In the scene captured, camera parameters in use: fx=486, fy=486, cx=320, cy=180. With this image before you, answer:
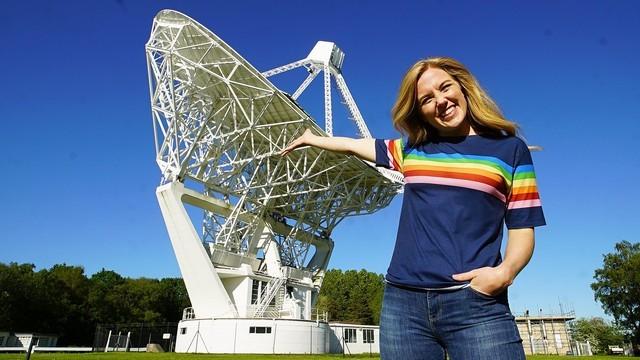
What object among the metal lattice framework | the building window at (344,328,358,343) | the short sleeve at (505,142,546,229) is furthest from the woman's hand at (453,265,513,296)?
the building window at (344,328,358,343)

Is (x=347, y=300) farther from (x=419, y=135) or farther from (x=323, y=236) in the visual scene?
(x=419, y=135)

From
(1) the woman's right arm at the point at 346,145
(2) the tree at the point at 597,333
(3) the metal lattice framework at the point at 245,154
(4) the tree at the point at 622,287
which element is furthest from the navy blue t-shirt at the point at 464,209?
(2) the tree at the point at 597,333

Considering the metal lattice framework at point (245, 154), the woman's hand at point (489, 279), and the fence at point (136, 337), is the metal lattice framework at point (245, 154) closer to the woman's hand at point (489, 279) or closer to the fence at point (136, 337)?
the fence at point (136, 337)

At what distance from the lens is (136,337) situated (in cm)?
4772

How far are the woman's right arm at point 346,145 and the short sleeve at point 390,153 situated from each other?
44 mm

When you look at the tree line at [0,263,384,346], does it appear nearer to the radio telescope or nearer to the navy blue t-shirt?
the radio telescope

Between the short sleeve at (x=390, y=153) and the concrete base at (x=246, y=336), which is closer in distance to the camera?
the short sleeve at (x=390, y=153)

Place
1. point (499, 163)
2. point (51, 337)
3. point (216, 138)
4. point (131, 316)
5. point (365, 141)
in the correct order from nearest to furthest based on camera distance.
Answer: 1. point (499, 163)
2. point (365, 141)
3. point (216, 138)
4. point (51, 337)
5. point (131, 316)

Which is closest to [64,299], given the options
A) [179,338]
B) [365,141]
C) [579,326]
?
[179,338]

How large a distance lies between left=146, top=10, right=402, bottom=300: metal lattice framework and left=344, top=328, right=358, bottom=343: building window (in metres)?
6.28

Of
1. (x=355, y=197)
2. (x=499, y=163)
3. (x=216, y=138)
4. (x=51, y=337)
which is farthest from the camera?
(x=51, y=337)

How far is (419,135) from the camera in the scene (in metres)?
2.58

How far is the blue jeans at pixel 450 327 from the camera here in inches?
82.0

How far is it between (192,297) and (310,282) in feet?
37.2
